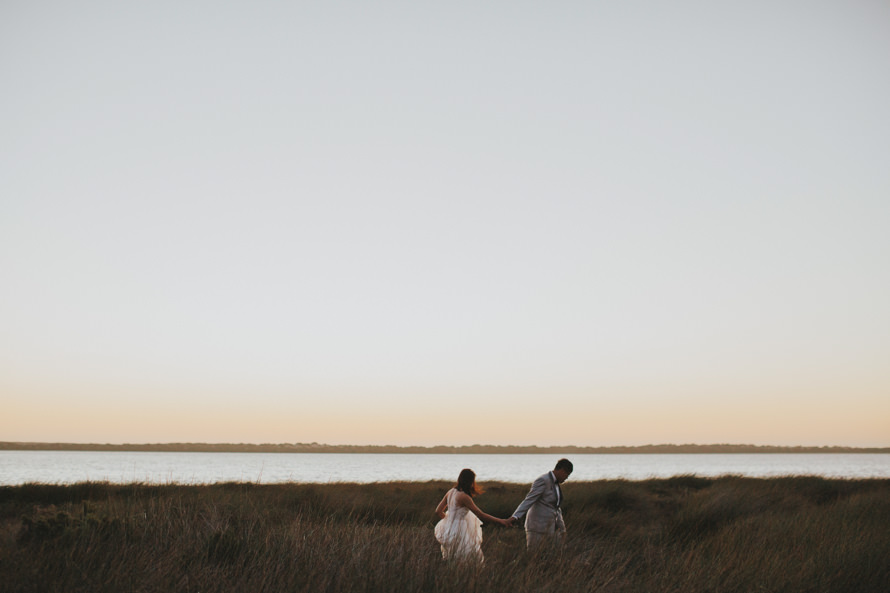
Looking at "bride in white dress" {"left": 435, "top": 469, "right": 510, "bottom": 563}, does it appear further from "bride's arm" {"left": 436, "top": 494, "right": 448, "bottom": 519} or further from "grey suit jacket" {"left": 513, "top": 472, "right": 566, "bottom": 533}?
"grey suit jacket" {"left": 513, "top": 472, "right": 566, "bottom": 533}

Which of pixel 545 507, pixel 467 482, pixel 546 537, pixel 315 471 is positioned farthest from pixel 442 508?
pixel 315 471

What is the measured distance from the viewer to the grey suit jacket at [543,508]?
887 cm

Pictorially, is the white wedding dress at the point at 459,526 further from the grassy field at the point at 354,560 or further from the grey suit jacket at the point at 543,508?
the grey suit jacket at the point at 543,508

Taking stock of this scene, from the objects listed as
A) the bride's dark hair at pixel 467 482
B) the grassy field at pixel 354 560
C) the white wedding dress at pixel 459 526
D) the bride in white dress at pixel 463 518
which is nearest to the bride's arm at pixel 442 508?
the bride in white dress at pixel 463 518

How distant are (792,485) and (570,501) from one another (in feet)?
34.9

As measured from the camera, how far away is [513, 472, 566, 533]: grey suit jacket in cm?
887

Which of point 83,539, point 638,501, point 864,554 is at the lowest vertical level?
point 638,501

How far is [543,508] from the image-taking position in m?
8.94

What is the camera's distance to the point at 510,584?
224 inches

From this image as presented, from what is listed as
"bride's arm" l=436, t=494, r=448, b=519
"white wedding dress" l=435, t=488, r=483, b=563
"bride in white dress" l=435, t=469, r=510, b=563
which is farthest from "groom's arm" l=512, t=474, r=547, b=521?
"bride's arm" l=436, t=494, r=448, b=519

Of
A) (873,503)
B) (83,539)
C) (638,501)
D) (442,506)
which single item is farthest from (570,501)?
(83,539)

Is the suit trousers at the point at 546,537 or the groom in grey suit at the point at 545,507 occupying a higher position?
the groom in grey suit at the point at 545,507

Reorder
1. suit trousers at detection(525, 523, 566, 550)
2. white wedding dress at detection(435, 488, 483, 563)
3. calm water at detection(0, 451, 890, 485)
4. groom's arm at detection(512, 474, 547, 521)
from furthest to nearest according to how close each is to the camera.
Result: calm water at detection(0, 451, 890, 485), groom's arm at detection(512, 474, 547, 521), white wedding dress at detection(435, 488, 483, 563), suit trousers at detection(525, 523, 566, 550)

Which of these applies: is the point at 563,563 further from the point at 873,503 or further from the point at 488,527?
the point at 873,503
